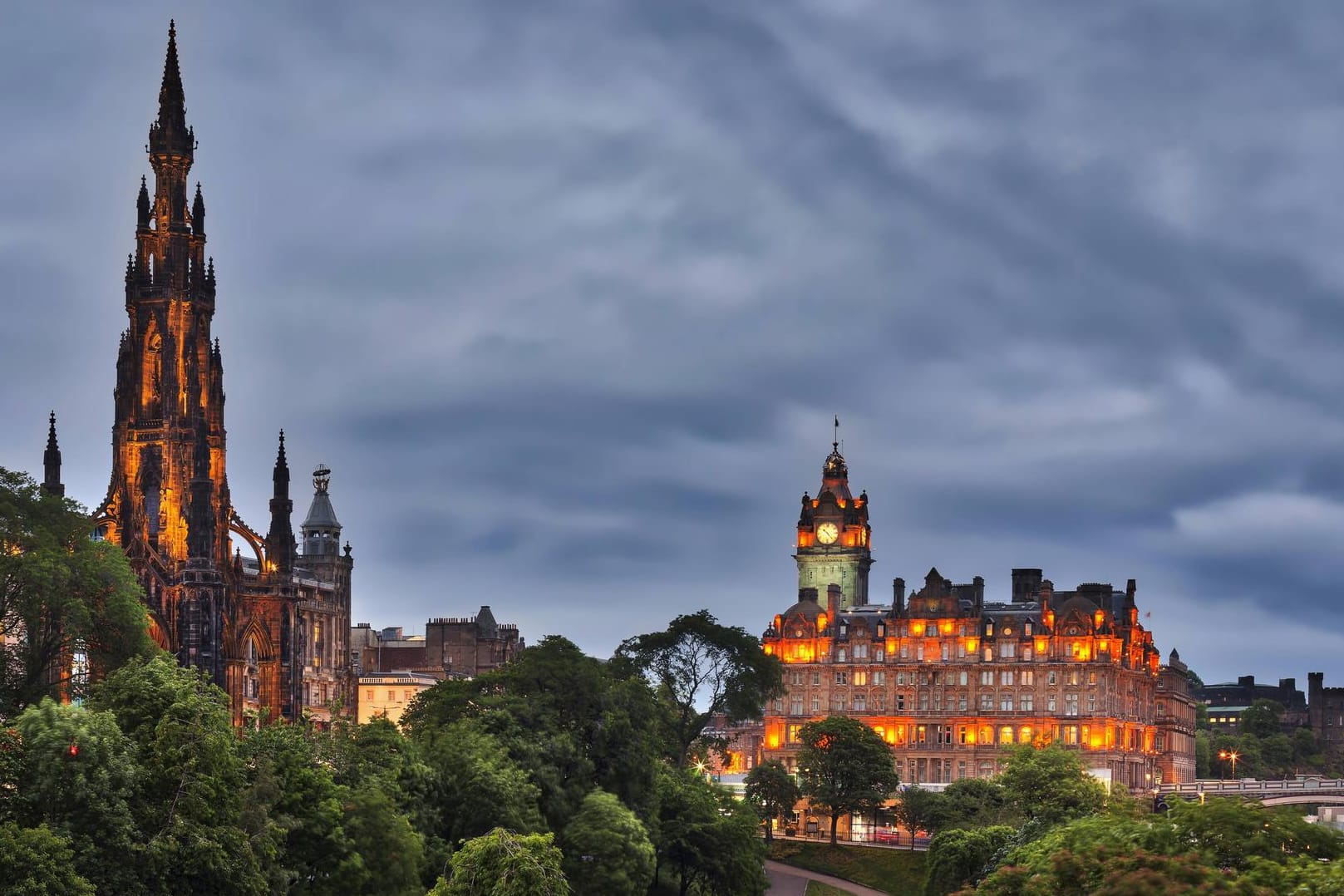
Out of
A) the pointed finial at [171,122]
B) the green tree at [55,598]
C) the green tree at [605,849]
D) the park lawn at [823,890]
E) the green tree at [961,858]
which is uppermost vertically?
the pointed finial at [171,122]

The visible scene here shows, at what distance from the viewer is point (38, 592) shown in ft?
413

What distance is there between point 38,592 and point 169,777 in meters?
35.4

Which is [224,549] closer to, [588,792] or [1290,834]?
[588,792]

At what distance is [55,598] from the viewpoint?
126m

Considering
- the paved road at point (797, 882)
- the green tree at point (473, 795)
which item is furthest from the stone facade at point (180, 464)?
the green tree at point (473, 795)

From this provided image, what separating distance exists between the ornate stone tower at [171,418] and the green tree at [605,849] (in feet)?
176

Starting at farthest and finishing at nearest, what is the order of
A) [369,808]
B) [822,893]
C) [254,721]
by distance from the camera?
[822,893] < [254,721] < [369,808]

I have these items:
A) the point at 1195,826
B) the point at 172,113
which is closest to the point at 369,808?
the point at 1195,826

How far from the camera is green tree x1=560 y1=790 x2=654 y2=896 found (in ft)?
431

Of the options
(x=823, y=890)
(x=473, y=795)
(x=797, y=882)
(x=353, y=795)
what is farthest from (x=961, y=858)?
(x=353, y=795)

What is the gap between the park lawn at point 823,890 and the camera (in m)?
184

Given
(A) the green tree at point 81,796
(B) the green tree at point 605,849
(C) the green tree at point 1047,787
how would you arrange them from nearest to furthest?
(A) the green tree at point 81,796, (B) the green tree at point 605,849, (C) the green tree at point 1047,787

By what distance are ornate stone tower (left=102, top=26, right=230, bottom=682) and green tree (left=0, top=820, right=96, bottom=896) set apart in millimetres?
93038

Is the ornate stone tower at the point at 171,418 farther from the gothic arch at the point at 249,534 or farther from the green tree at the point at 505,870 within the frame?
the green tree at the point at 505,870
